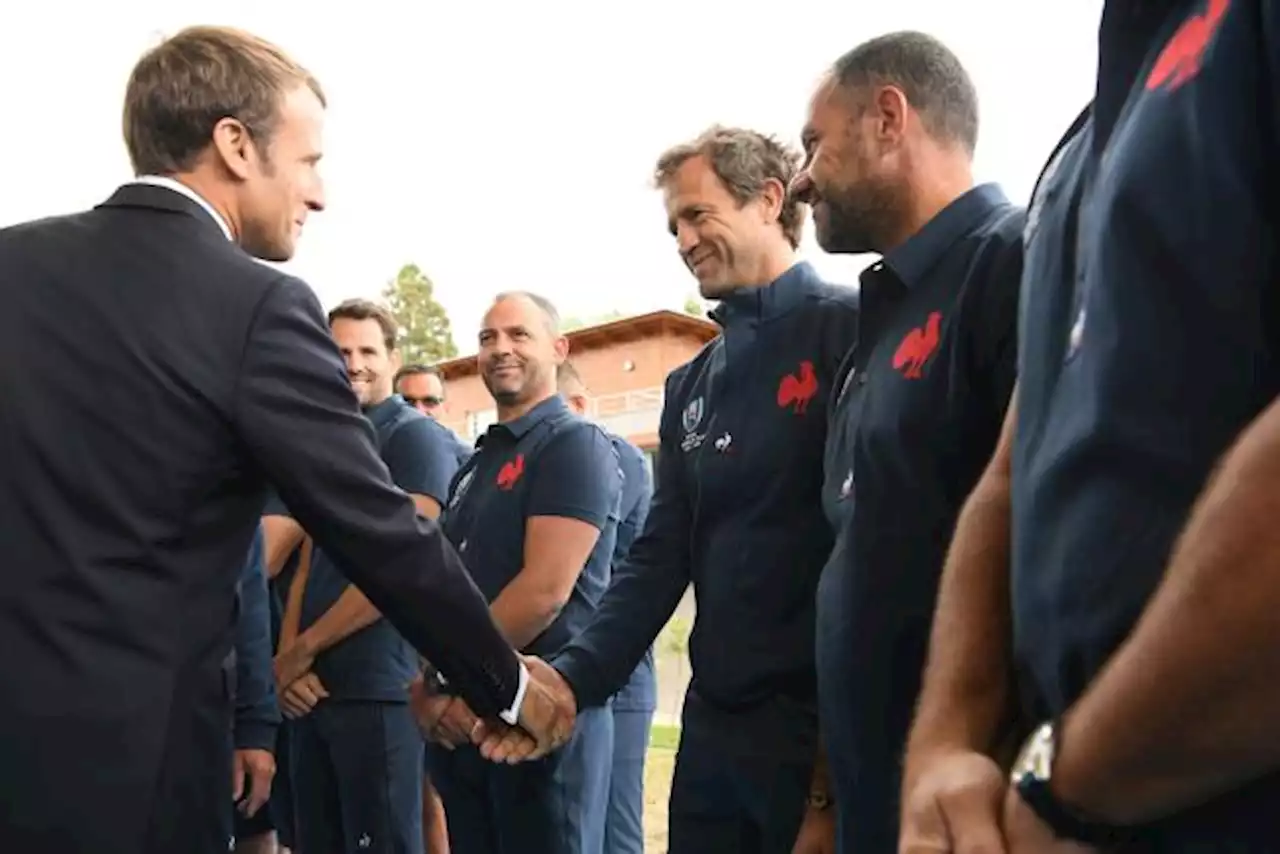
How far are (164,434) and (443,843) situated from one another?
2.55 meters

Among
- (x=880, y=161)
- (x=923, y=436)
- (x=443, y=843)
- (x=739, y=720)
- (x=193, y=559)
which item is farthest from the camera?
(x=443, y=843)

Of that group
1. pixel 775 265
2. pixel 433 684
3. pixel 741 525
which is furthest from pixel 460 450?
pixel 741 525

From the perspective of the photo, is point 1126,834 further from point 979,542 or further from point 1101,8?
point 1101,8

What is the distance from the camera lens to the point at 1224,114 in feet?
1.73

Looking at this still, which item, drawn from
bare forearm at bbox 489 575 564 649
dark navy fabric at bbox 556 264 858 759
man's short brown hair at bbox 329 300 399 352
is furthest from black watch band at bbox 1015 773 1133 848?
man's short brown hair at bbox 329 300 399 352

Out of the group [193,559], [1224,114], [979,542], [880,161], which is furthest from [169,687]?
[1224,114]

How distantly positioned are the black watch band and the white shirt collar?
128 centimetres

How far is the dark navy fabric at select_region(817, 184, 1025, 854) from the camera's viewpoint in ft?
4.19

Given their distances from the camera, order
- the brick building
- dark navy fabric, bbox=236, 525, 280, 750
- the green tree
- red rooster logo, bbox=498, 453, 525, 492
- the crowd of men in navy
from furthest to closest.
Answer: the green tree, the brick building, red rooster logo, bbox=498, 453, 525, 492, dark navy fabric, bbox=236, 525, 280, 750, the crowd of men in navy

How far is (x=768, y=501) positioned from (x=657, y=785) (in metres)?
3.65

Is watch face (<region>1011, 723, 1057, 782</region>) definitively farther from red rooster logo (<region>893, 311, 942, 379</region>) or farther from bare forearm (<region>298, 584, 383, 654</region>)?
bare forearm (<region>298, 584, 383, 654</region>)

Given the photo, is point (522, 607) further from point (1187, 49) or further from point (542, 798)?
point (1187, 49)

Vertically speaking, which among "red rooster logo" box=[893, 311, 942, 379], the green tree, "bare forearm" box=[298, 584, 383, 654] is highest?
"red rooster logo" box=[893, 311, 942, 379]

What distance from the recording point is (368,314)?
3631mm
